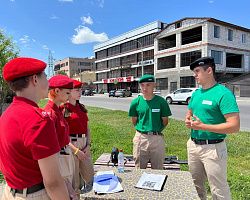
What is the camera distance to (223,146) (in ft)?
10.3

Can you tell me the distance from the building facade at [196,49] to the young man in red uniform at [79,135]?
35.5 metres

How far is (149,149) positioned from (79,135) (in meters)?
1.12

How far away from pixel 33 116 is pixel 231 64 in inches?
1829

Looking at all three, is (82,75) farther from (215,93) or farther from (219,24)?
(215,93)

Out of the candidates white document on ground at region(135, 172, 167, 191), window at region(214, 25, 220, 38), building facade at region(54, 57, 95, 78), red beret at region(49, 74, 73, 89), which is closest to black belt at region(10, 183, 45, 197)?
white document on ground at region(135, 172, 167, 191)

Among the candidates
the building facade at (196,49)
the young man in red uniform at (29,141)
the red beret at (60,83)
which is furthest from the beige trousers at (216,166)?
the building facade at (196,49)

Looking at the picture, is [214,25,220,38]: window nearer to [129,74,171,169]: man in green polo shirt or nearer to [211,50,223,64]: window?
[211,50,223,64]: window

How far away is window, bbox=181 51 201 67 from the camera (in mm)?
38675

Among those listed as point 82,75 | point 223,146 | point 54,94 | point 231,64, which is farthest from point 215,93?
point 82,75

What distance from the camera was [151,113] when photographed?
3.99 m

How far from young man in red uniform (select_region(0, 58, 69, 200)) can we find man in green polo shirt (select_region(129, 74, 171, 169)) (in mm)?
2352

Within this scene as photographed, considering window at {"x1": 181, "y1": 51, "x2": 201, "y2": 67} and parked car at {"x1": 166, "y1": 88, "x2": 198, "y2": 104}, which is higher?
window at {"x1": 181, "y1": 51, "x2": 201, "y2": 67}

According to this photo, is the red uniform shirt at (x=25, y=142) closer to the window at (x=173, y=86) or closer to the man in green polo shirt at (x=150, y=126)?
the man in green polo shirt at (x=150, y=126)

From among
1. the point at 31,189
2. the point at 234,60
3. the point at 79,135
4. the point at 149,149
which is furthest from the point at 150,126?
the point at 234,60
